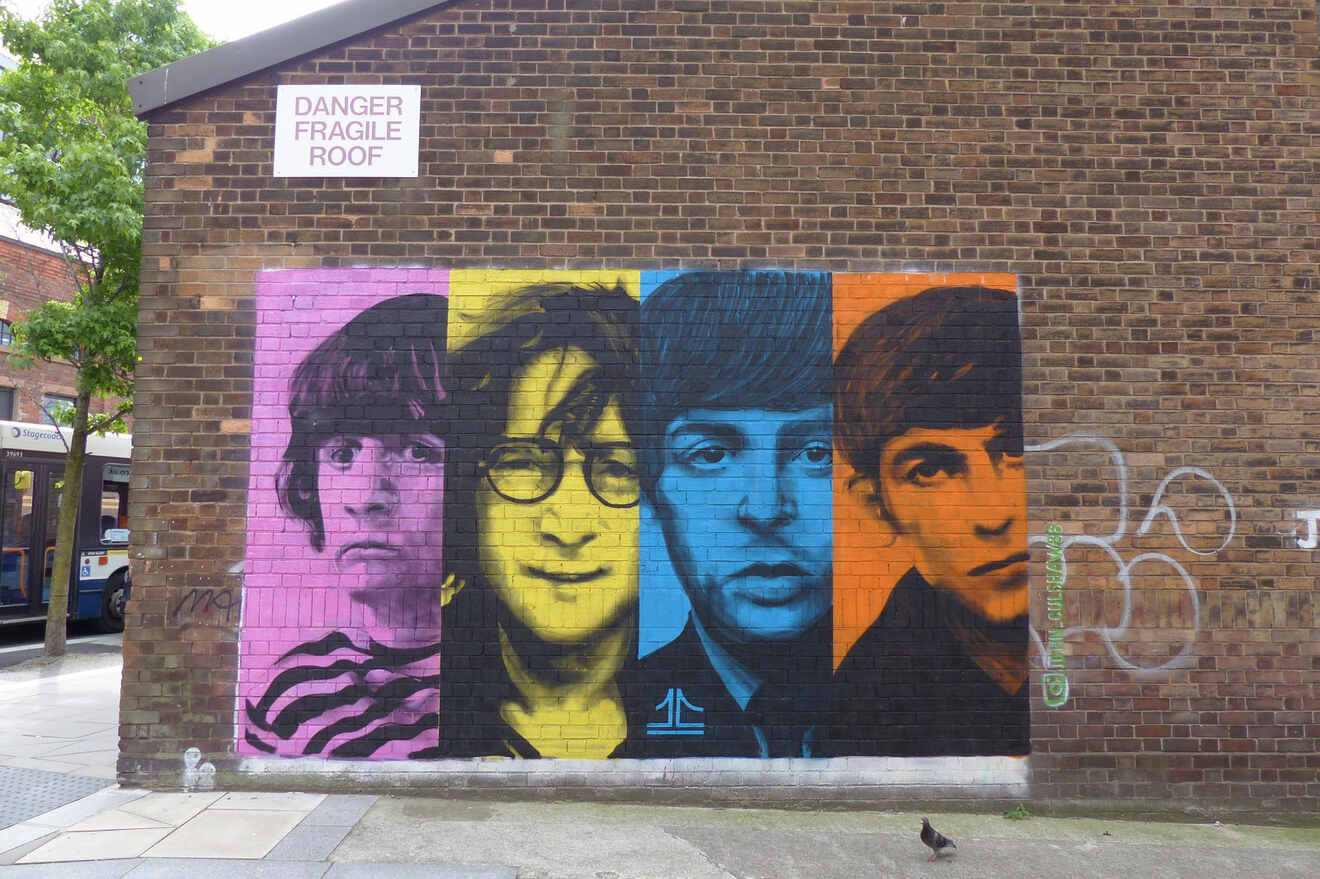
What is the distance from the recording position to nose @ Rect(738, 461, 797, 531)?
591 centimetres

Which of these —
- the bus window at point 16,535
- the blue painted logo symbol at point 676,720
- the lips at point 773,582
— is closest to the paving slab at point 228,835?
the blue painted logo symbol at point 676,720

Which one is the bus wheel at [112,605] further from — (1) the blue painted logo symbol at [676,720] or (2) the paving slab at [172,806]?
(1) the blue painted logo symbol at [676,720]

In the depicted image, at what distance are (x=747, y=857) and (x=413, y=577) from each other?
2748 mm

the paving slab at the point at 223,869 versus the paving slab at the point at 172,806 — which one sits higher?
the paving slab at the point at 172,806

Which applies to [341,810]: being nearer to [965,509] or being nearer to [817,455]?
[817,455]

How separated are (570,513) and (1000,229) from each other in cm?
364

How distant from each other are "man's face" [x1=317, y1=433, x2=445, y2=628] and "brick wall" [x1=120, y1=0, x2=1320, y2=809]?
65 cm

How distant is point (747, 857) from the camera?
4.88m

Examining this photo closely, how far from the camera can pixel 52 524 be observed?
1305cm

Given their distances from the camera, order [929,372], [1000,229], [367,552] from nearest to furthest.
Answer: [367,552] → [929,372] → [1000,229]

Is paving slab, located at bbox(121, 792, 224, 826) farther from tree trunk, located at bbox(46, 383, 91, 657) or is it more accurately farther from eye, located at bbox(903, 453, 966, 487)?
tree trunk, located at bbox(46, 383, 91, 657)

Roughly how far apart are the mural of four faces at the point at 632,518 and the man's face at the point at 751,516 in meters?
0.02

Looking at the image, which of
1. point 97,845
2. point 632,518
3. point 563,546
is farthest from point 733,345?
point 97,845

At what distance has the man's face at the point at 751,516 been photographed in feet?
19.2
